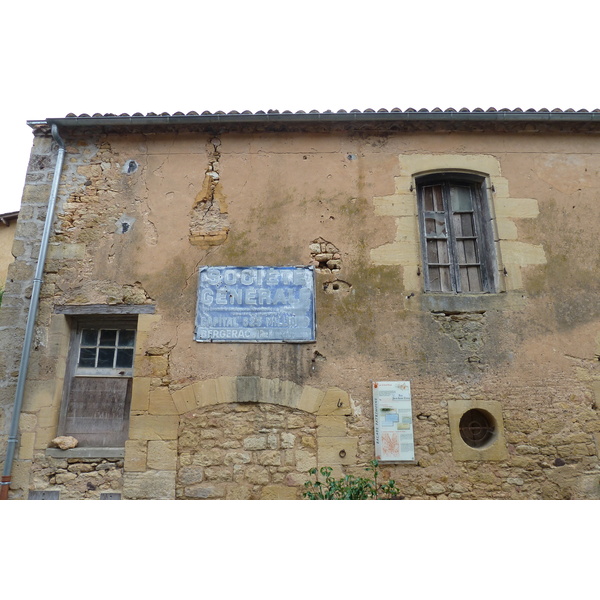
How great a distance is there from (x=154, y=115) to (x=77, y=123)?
3.10ft

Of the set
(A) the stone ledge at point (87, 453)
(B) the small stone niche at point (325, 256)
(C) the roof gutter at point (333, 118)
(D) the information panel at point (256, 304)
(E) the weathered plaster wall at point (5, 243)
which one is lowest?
(A) the stone ledge at point (87, 453)

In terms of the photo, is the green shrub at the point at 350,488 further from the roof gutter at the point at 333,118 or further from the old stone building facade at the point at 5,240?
the old stone building facade at the point at 5,240

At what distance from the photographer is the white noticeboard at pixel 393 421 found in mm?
4438

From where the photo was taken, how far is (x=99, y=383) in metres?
4.89

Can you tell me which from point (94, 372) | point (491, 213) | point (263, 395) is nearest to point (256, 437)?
point (263, 395)

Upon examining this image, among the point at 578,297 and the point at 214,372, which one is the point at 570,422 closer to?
the point at 578,297

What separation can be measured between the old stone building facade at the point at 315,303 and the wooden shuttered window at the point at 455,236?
1.0 inches

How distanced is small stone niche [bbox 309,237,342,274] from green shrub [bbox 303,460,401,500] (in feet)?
6.91

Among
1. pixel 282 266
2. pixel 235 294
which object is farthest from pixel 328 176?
pixel 235 294

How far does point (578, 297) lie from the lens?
493cm

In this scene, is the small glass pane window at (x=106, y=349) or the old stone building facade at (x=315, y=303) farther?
the small glass pane window at (x=106, y=349)

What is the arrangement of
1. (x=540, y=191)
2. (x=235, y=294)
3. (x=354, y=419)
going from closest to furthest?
(x=354, y=419) < (x=235, y=294) < (x=540, y=191)

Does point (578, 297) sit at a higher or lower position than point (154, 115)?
lower

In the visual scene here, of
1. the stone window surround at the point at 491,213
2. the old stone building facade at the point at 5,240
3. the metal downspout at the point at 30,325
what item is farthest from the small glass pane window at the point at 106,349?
the old stone building facade at the point at 5,240
